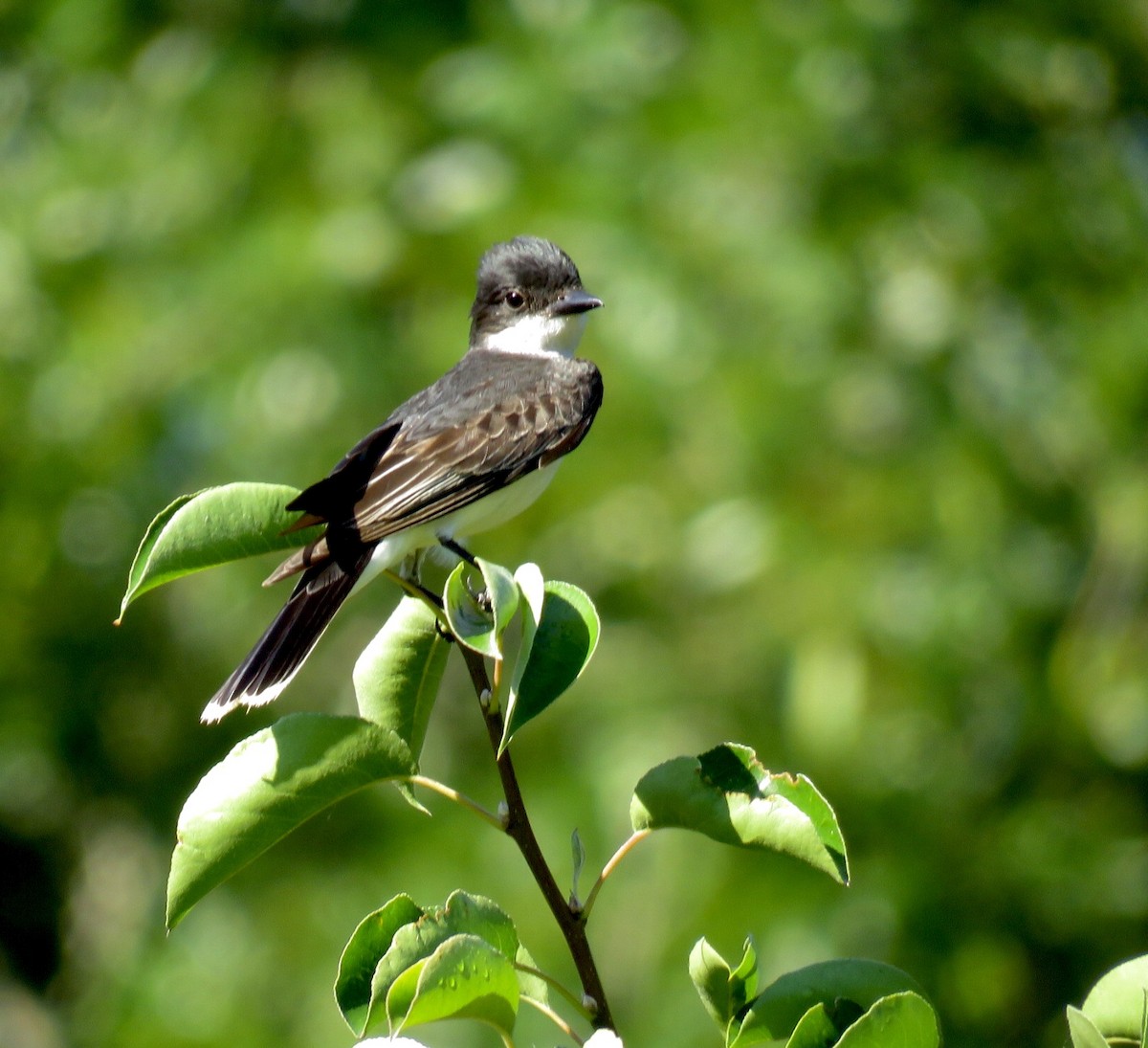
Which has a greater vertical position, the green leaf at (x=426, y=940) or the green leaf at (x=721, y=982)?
the green leaf at (x=426, y=940)

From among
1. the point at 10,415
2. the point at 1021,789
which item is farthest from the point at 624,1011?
the point at 10,415

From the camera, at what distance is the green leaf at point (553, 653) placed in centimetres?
187

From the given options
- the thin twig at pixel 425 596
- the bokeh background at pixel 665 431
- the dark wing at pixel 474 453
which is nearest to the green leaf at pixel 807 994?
the thin twig at pixel 425 596

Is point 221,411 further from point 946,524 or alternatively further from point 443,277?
point 946,524

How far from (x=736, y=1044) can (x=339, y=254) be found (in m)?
4.14

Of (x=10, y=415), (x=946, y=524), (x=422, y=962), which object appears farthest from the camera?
(x=10, y=415)

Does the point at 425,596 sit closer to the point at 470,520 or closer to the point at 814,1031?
the point at 814,1031

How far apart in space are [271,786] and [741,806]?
0.59 m

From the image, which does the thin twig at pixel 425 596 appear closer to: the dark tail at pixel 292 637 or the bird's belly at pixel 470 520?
the dark tail at pixel 292 637

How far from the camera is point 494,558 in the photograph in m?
5.34

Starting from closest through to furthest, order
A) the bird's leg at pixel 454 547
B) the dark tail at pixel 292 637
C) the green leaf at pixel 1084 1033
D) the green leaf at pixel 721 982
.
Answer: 1. the green leaf at pixel 1084 1033
2. the green leaf at pixel 721 982
3. the dark tail at pixel 292 637
4. the bird's leg at pixel 454 547

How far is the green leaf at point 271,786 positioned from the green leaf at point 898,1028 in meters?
0.66

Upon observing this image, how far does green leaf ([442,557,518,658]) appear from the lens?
187cm

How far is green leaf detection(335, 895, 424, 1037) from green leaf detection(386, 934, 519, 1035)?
4.4 inches
